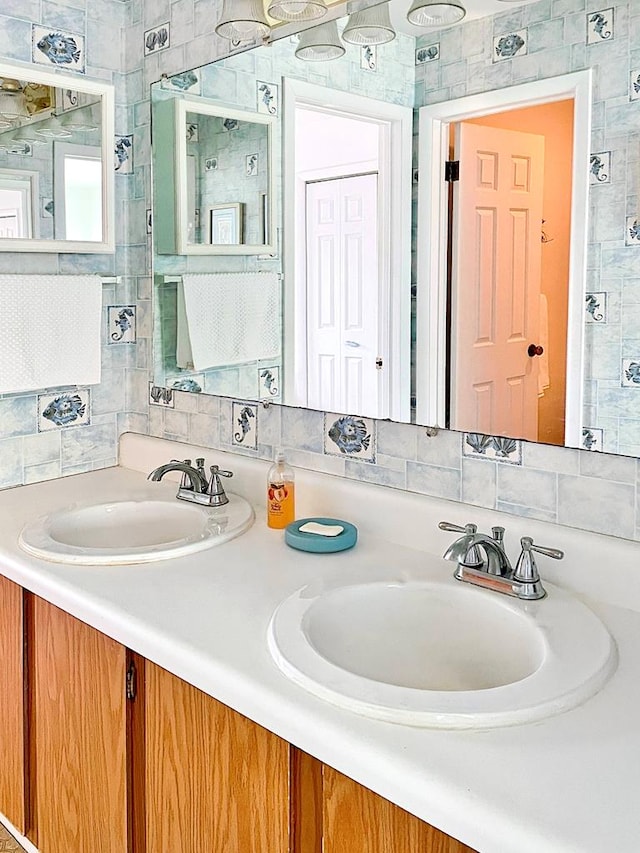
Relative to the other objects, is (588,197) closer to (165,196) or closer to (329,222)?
(329,222)

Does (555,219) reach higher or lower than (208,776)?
higher

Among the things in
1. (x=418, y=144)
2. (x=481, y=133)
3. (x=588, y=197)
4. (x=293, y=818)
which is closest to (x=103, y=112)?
(x=418, y=144)

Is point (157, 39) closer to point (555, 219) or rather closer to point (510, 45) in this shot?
point (510, 45)

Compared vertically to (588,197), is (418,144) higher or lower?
higher

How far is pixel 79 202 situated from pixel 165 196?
8.3 inches

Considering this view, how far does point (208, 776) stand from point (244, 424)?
0.94m

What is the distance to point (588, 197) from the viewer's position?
1257mm

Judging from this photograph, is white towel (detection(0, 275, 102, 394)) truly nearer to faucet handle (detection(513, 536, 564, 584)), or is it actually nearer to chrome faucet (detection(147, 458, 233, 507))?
chrome faucet (detection(147, 458, 233, 507))

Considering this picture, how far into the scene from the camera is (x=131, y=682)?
4.18ft

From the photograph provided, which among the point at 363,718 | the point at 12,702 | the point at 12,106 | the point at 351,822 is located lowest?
the point at 12,702

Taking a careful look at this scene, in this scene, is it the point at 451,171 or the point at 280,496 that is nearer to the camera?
the point at 451,171

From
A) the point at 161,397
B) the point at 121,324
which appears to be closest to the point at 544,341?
the point at 161,397

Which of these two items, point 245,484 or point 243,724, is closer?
point 243,724

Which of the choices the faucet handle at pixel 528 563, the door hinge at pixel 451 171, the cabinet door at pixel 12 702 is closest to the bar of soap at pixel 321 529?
the faucet handle at pixel 528 563
